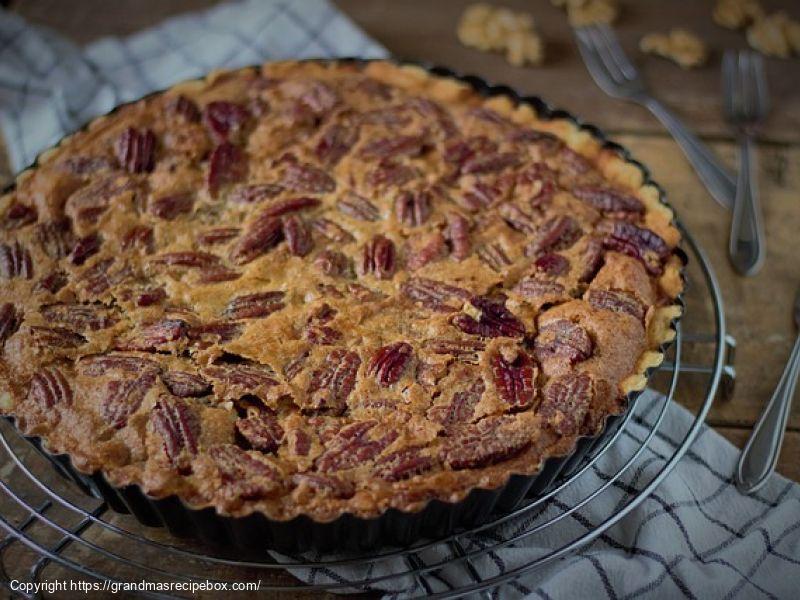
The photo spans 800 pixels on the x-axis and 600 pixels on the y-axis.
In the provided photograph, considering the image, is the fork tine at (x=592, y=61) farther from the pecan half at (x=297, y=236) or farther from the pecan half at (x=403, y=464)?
the pecan half at (x=403, y=464)

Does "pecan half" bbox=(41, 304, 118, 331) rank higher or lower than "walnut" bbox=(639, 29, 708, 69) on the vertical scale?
lower

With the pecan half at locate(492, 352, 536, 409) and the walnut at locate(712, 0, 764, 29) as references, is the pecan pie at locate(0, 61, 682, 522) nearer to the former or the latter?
the pecan half at locate(492, 352, 536, 409)

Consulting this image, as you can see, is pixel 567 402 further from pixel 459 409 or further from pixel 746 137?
pixel 746 137

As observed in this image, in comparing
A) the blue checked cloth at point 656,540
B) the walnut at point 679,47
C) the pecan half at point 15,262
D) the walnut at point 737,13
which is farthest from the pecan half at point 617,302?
the walnut at point 737,13

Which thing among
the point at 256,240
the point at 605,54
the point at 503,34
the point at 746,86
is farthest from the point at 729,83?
the point at 256,240

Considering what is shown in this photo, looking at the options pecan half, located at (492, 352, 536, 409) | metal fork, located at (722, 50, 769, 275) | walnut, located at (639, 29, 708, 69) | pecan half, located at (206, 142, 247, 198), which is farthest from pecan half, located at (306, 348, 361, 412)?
walnut, located at (639, 29, 708, 69)

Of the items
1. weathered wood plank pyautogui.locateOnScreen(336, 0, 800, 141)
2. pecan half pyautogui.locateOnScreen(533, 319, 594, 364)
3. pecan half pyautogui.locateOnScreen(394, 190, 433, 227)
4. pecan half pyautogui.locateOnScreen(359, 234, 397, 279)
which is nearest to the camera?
pecan half pyautogui.locateOnScreen(533, 319, 594, 364)
